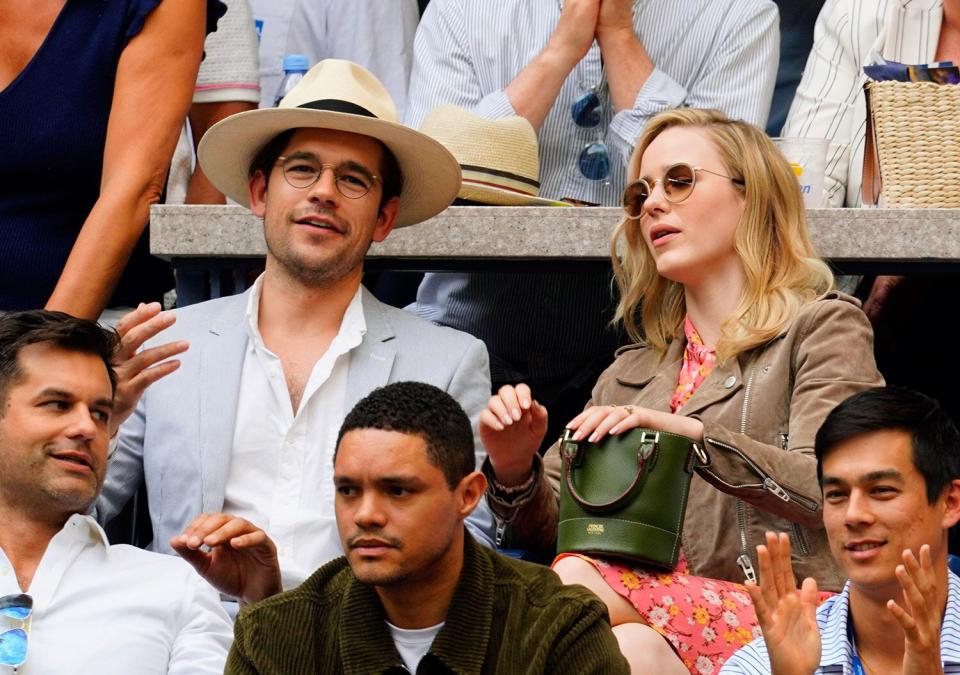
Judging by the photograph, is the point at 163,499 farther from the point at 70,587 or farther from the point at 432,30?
the point at 432,30

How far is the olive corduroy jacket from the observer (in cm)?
340

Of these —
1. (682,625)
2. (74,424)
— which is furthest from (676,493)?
(74,424)

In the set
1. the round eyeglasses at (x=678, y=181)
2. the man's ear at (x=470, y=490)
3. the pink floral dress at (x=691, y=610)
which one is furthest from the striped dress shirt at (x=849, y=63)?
the man's ear at (x=470, y=490)

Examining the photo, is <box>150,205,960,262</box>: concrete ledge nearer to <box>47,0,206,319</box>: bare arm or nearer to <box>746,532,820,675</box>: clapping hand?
<box>47,0,206,319</box>: bare arm

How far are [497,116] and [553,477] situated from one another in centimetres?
134

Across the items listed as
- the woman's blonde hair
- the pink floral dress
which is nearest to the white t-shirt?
the pink floral dress

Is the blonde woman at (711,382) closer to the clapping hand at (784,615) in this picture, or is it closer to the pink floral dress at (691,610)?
the pink floral dress at (691,610)

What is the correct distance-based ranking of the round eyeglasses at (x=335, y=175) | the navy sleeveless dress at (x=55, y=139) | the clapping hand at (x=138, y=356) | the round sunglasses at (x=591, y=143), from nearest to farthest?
the clapping hand at (x=138, y=356), the round eyeglasses at (x=335, y=175), the navy sleeveless dress at (x=55, y=139), the round sunglasses at (x=591, y=143)

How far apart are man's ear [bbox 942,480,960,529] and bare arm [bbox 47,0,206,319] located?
88.8 inches

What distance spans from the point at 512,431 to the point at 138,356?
922 millimetres

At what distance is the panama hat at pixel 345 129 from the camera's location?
468cm

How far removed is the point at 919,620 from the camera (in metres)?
3.25

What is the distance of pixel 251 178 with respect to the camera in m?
4.80

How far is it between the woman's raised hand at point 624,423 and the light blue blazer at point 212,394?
607 mm
